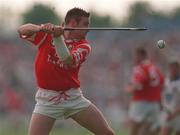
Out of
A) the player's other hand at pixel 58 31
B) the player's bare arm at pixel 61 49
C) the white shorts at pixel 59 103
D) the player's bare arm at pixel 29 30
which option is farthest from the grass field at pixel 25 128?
the player's other hand at pixel 58 31

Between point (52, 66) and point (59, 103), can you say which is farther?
point (59, 103)

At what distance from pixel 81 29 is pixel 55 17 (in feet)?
80.2

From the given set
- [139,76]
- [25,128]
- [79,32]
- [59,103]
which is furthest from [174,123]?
[25,128]

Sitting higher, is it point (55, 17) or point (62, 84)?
point (62, 84)

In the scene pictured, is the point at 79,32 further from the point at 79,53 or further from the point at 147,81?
the point at 147,81

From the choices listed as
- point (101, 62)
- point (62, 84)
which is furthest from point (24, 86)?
point (62, 84)

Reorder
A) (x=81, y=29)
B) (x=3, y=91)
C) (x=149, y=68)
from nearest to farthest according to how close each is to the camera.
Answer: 1. (x=81, y=29)
2. (x=149, y=68)
3. (x=3, y=91)

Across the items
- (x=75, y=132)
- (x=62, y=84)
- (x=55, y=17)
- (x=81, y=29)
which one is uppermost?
(x=81, y=29)

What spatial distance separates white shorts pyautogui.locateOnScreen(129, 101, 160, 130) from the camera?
679 inches

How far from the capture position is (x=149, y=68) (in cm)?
1708

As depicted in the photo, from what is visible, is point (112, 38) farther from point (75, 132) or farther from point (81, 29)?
point (81, 29)

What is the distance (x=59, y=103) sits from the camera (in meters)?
10.0

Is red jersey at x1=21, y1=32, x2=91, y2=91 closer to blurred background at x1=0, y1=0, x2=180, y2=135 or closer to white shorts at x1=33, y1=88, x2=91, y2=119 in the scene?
white shorts at x1=33, y1=88, x2=91, y2=119

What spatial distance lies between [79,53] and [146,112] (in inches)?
309
